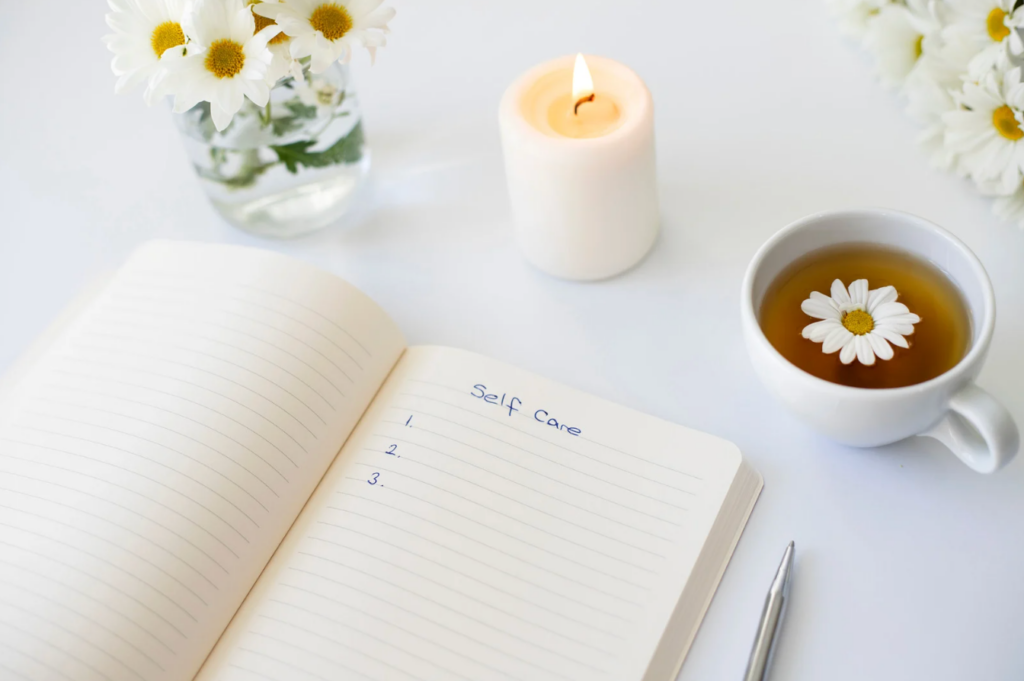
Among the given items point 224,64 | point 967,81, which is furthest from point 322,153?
point 967,81

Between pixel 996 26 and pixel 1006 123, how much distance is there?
6 cm

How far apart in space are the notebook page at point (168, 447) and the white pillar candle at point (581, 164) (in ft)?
0.44

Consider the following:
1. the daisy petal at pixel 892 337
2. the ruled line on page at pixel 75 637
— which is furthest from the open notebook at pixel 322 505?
the daisy petal at pixel 892 337

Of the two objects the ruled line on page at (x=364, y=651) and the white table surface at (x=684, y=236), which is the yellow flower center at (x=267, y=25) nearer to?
the white table surface at (x=684, y=236)

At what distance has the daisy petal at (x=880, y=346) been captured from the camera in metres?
0.51

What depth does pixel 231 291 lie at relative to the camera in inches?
23.8

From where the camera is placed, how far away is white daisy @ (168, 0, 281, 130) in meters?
0.53

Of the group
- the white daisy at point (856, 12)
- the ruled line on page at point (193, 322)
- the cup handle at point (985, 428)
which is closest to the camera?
the cup handle at point (985, 428)

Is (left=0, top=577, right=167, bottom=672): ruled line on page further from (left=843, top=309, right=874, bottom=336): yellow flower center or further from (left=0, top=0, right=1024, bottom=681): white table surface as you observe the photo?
(left=843, top=309, right=874, bottom=336): yellow flower center

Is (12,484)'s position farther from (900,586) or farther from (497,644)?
(900,586)

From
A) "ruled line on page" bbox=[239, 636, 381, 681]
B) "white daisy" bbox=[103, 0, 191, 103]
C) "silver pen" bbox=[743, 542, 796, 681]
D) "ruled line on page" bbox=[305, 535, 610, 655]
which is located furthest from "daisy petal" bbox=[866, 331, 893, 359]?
"white daisy" bbox=[103, 0, 191, 103]

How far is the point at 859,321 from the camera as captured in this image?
531 mm

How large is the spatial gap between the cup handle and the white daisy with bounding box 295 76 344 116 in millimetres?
460

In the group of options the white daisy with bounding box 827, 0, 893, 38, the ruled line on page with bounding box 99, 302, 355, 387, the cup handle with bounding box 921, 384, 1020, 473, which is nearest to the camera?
the cup handle with bounding box 921, 384, 1020, 473
